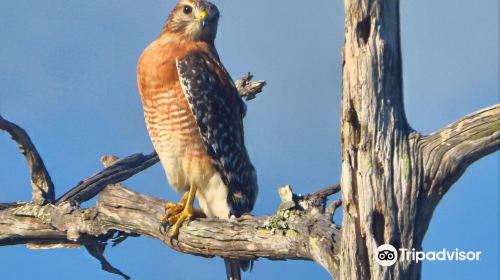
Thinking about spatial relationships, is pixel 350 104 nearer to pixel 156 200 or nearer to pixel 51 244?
pixel 156 200

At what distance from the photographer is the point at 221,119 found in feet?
27.1

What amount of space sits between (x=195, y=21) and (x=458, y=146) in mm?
4330

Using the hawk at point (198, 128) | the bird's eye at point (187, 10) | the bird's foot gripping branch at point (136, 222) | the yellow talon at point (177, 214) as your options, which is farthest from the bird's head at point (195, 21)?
the yellow talon at point (177, 214)

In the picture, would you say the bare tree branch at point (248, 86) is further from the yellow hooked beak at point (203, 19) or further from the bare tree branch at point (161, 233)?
the bare tree branch at point (161, 233)

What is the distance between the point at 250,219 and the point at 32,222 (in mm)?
2757

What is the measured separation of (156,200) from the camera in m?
7.78

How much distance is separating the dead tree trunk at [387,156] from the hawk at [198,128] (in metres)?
2.65

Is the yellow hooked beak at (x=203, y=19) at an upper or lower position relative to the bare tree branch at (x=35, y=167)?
upper

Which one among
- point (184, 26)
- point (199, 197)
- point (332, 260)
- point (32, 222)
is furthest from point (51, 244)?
point (332, 260)

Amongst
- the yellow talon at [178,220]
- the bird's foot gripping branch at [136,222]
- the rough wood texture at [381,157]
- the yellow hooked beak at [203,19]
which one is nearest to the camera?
the rough wood texture at [381,157]

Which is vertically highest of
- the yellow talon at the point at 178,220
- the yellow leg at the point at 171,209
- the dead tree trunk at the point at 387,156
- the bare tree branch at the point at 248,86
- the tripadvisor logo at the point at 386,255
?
the bare tree branch at the point at 248,86

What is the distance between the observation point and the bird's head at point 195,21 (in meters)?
8.77

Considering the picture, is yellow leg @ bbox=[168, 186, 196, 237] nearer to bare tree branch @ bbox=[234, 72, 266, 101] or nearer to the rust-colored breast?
the rust-colored breast

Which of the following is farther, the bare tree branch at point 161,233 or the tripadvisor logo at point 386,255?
the bare tree branch at point 161,233
